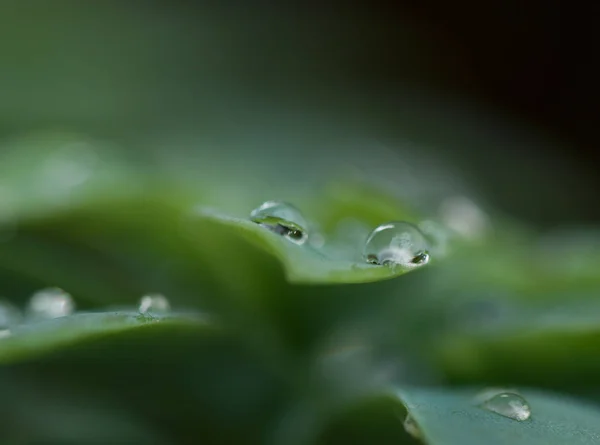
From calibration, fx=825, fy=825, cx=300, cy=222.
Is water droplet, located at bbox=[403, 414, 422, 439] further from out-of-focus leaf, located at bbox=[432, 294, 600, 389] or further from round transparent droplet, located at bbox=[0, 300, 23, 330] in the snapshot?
round transparent droplet, located at bbox=[0, 300, 23, 330]

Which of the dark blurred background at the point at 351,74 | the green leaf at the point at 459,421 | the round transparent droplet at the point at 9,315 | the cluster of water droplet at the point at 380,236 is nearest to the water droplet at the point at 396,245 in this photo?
the cluster of water droplet at the point at 380,236

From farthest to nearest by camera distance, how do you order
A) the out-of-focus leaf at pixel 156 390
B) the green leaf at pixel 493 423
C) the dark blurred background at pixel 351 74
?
the dark blurred background at pixel 351 74, the out-of-focus leaf at pixel 156 390, the green leaf at pixel 493 423

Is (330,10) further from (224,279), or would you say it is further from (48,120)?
(224,279)

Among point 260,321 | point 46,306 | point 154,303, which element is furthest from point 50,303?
point 260,321

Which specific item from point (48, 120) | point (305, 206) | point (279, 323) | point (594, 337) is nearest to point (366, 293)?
point (279, 323)

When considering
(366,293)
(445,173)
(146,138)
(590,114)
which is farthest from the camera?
(590,114)

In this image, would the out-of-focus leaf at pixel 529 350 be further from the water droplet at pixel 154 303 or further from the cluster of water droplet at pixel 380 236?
the water droplet at pixel 154 303
